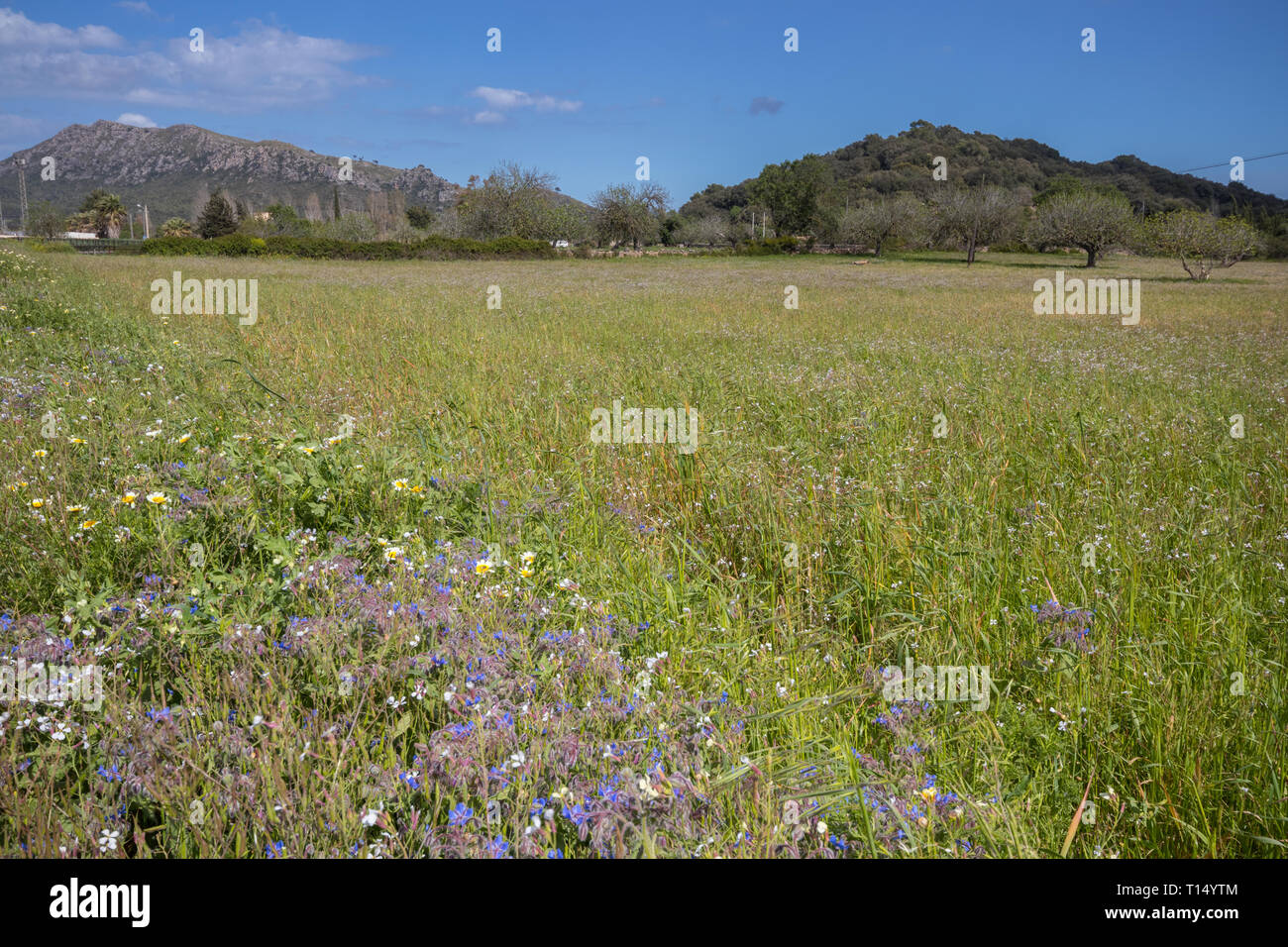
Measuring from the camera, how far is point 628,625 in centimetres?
283

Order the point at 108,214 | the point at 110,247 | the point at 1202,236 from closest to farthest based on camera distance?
the point at 1202,236, the point at 110,247, the point at 108,214

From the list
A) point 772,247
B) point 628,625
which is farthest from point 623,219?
point 628,625

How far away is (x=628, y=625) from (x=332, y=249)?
60.8 meters

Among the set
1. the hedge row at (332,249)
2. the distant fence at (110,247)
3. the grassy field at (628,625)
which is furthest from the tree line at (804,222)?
the grassy field at (628,625)

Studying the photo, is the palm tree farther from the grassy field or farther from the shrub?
the grassy field

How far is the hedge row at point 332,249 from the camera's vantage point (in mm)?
52875

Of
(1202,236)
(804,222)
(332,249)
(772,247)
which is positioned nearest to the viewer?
(1202,236)

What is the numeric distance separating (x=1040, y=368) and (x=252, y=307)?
14.9 metres

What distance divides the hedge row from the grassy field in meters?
53.3

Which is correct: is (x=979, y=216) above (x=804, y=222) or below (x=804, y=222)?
below

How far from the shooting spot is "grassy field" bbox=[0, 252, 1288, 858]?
5.97 ft

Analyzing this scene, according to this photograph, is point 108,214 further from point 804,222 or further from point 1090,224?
point 1090,224

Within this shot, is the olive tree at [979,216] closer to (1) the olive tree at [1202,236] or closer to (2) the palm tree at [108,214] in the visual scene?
(1) the olive tree at [1202,236]

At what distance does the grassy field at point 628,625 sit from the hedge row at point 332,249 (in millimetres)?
53346
